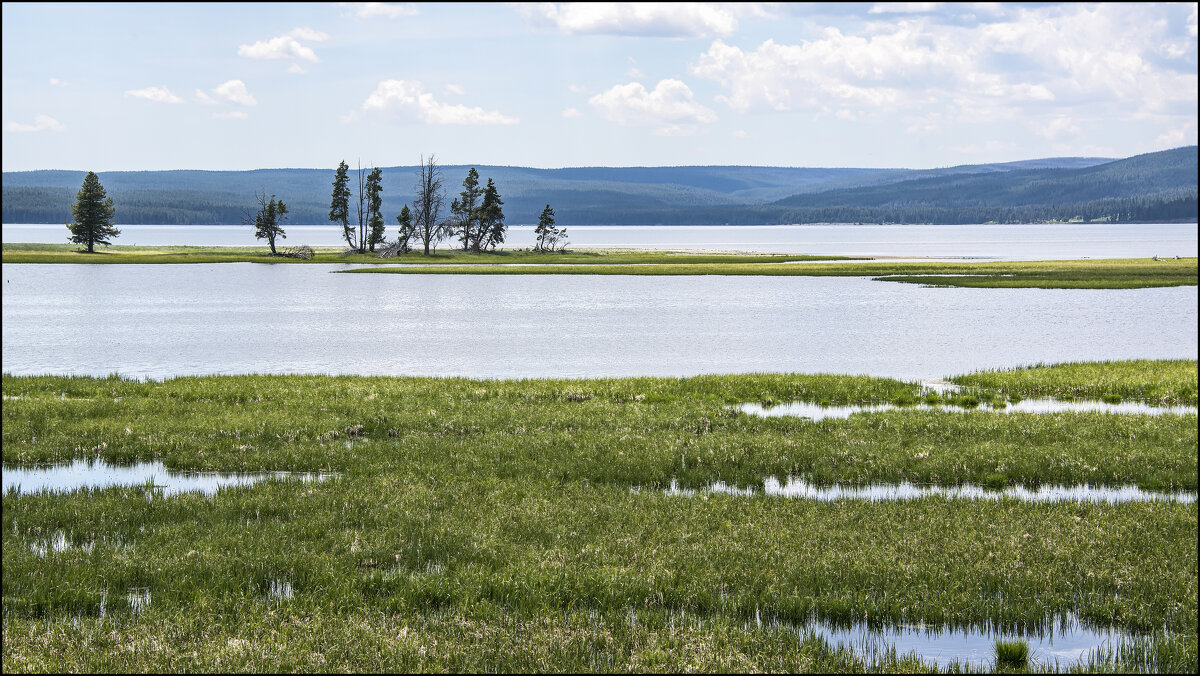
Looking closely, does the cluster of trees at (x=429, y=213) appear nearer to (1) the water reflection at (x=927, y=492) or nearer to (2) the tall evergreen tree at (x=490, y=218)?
(2) the tall evergreen tree at (x=490, y=218)

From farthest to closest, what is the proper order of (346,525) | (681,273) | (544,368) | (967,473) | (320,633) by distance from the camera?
(681,273) → (544,368) → (967,473) → (346,525) → (320,633)

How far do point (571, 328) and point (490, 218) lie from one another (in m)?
90.6

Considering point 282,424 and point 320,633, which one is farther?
point 282,424

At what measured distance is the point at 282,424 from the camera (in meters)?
24.7

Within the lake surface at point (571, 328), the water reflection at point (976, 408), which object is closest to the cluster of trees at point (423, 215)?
the lake surface at point (571, 328)

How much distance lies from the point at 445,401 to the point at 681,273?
86.7 meters

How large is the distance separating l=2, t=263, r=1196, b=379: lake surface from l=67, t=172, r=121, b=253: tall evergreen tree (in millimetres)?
43327

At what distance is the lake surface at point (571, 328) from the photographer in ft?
135

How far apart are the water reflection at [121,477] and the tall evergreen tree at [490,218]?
11729cm

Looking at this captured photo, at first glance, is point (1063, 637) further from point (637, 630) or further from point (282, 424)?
point (282, 424)

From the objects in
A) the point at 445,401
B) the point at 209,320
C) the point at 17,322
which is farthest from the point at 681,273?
the point at 445,401

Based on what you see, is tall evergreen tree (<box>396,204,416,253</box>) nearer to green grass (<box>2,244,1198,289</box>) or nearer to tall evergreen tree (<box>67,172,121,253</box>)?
green grass (<box>2,244,1198,289</box>)

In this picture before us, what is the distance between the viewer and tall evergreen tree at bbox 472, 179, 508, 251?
142m

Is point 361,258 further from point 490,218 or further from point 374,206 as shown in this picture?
point 490,218
